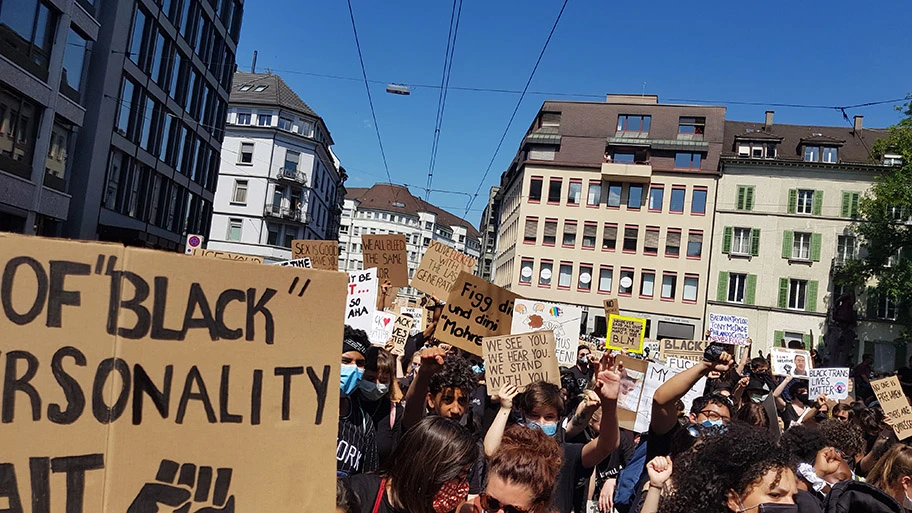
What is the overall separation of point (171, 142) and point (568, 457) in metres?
35.4

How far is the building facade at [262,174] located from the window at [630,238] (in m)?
28.3

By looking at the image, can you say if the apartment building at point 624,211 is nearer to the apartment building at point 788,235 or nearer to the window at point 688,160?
the window at point 688,160

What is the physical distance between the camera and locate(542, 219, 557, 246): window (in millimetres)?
50031

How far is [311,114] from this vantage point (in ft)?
211

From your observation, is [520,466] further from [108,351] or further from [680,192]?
[680,192]

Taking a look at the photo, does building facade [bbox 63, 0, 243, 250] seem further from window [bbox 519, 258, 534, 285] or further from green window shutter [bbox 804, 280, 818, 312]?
green window shutter [bbox 804, 280, 818, 312]

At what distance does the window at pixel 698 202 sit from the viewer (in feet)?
157

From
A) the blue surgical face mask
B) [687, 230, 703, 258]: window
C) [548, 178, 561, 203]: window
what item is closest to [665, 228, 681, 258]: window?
[687, 230, 703, 258]: window

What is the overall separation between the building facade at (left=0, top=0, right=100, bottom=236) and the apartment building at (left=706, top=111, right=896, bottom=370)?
36.7m

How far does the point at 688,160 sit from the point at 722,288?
28.1 feet

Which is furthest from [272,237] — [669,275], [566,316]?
[566,316]

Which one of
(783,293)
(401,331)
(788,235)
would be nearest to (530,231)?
(788,235)

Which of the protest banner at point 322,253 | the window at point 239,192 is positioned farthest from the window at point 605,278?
the protest banner at point 322,253

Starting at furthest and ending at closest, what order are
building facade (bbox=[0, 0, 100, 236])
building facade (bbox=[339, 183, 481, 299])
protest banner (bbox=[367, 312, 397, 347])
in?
1. building facade (bbox=[339, 183, 481, 299])
2. building facade (bbox=[0, 0, 100, 236])
3. protest banner (bbox=[367, 312, 397, 347])
